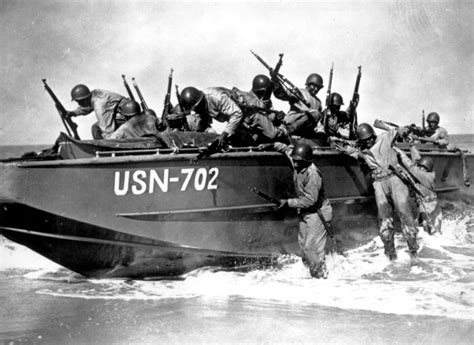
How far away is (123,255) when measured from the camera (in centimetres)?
690

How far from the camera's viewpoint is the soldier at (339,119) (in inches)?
388

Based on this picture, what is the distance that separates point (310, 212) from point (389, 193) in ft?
5.50

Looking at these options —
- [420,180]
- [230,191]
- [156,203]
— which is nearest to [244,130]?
[230,191]

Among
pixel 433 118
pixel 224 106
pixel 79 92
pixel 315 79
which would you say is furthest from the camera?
pixel 433 118

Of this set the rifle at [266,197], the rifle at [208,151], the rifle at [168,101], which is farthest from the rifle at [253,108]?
the rifle at [168,101]

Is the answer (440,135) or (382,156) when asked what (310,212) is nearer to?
(382,156)

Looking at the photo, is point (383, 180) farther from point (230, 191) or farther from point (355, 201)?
point (230, 191)

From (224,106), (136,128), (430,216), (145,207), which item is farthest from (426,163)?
(145,207)

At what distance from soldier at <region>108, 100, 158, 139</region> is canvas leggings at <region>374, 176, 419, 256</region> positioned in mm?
3532

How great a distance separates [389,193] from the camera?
8.07 m

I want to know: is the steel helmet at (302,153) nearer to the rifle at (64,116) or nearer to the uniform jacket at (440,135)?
the rifle at (64,116)

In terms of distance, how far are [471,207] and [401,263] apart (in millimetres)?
5051

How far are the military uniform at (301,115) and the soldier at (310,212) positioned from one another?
59.2 inches

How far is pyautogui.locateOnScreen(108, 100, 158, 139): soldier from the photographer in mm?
7492
